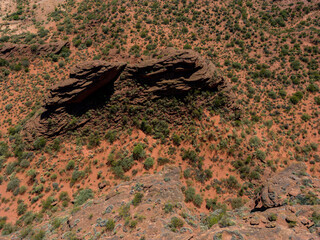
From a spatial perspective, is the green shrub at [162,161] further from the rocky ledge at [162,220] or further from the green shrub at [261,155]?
the green shrub at [261,155]

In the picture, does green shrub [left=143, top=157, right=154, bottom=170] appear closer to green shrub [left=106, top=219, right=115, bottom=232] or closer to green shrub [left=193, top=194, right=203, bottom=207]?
green shrub [left=193, top=194, right=203, bottom=207]

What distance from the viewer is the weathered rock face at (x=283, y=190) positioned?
12.8 meters

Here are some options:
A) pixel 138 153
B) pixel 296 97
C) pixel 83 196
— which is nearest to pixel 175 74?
pixel 138 153

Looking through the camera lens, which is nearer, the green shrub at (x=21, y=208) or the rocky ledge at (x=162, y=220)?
the rocky ledge at (x=162, y=220)

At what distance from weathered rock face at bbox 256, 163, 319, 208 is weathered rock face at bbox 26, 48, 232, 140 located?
40.5ft

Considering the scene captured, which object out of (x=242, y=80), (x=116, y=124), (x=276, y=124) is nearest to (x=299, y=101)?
(x=276, y=124)

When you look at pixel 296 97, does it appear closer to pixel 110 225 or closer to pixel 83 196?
pixel 110 225

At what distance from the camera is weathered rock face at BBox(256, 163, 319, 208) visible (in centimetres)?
1283

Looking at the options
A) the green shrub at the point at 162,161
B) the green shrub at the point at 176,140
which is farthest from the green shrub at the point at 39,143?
the green shrub at the point at 176,140

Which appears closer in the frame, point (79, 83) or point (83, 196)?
point (83, 196)

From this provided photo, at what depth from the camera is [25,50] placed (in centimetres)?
3084

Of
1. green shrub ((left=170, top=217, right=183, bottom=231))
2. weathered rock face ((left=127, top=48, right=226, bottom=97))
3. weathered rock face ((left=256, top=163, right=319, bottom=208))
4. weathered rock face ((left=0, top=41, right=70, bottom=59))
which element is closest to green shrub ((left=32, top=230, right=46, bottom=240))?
green shrub ((left=170, top=217, right=183, bottom=231))

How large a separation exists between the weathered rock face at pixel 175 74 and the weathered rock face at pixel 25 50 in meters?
19.5

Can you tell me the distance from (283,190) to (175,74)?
1676cm
